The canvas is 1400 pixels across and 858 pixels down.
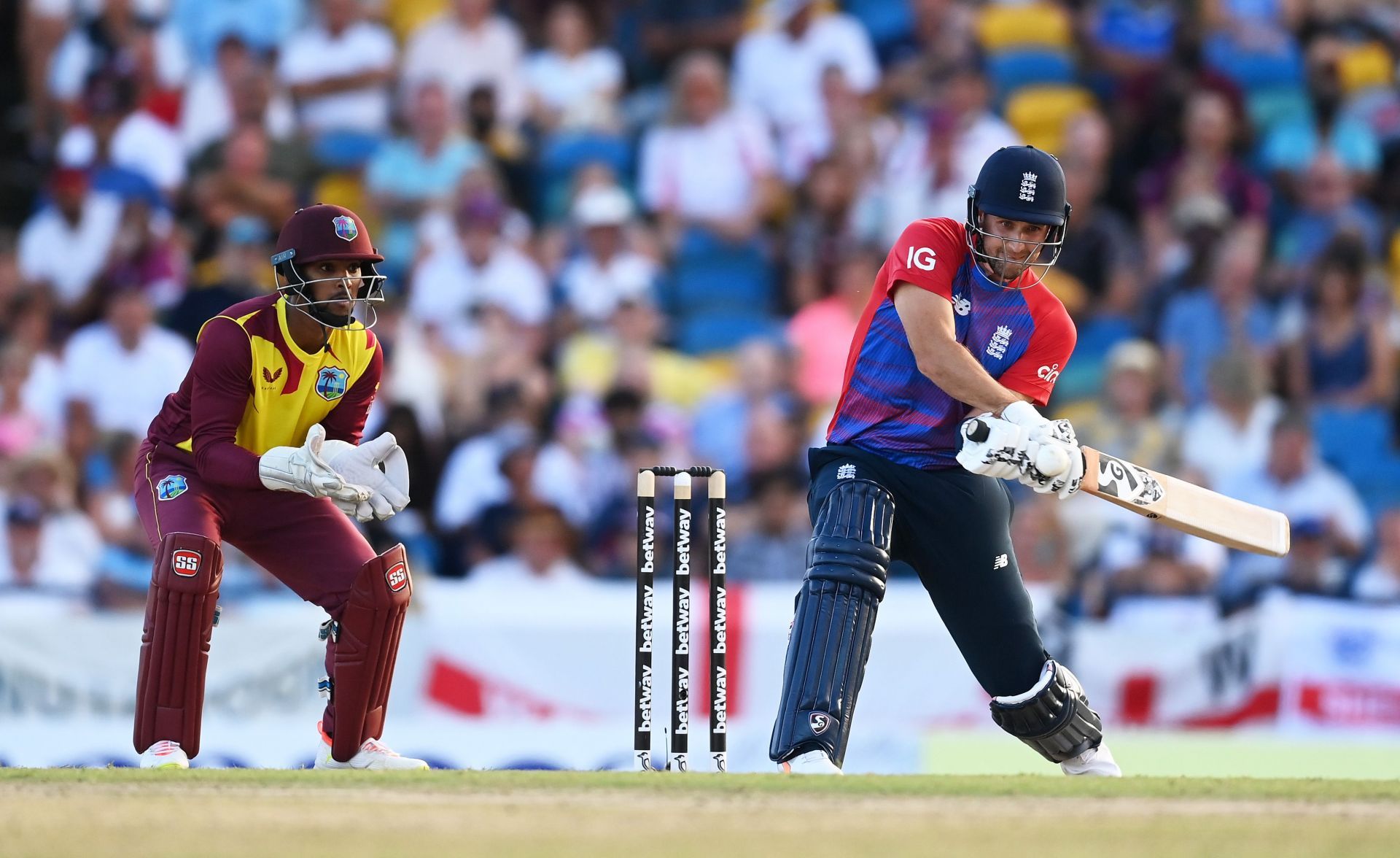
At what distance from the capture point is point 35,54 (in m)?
13.5

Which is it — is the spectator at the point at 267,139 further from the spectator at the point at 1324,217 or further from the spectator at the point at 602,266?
the spectator at the point at 1324,217

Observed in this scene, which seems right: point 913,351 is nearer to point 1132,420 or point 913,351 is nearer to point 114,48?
point 1132,420

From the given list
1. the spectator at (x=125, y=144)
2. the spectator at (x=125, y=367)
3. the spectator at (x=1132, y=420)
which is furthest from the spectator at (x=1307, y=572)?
the spectator at (x=125, y=144)

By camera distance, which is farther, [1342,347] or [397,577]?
[1342,347]

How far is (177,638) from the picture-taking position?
5988 millimetres

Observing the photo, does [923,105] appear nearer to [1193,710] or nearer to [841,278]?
[841,278]

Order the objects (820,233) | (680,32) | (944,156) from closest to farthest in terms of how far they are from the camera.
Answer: (944,156)
(820,233)
(680,32)

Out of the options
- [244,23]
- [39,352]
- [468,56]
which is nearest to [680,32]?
[468,56]

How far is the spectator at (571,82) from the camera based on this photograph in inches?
503

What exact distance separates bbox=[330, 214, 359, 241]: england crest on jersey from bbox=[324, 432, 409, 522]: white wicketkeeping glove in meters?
0.63

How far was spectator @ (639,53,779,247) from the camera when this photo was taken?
12.3 metres

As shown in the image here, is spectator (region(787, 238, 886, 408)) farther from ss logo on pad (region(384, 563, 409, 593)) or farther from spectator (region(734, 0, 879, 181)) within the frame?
ss logo on pad (region(384, 563, 409, 593))

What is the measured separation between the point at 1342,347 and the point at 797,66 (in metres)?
3.92

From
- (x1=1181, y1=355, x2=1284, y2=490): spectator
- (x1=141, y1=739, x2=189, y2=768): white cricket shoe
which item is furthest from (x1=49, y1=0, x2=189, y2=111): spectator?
(x1=141, y1=739, x2=189, y2=768): white cricket shoe
